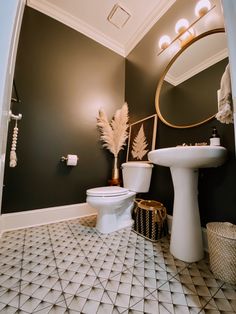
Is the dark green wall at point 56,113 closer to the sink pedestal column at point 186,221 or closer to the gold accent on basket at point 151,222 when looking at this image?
the gold accent on basket at point 151,222

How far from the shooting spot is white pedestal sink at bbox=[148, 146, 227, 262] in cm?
103

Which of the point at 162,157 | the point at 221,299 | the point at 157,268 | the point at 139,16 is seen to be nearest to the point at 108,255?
the point at 157,268

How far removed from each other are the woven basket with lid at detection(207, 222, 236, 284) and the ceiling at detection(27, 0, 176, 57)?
2.39m

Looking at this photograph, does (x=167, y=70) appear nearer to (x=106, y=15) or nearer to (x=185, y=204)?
→ (x=106, y=15)

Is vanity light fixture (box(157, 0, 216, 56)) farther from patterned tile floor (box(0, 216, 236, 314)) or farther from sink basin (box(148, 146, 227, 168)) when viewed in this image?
patterned tile floor (box(0, 216, 236, 314))

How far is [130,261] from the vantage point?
106cm

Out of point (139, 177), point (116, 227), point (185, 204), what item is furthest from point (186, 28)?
point (116, 227)

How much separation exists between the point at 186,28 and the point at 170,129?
102 centimetres

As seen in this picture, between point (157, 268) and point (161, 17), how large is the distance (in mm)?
2636

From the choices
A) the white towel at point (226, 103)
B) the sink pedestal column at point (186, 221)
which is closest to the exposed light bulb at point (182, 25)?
the white towel at point (226, 103)

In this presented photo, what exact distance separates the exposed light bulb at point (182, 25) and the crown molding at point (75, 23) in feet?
3.57

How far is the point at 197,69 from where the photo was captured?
140cm

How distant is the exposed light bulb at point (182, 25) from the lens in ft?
4.96

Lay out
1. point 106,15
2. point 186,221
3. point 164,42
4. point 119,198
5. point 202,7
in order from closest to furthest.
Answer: point 186,221
point 202,7
point 119,198
point 164,42
point 106,15
